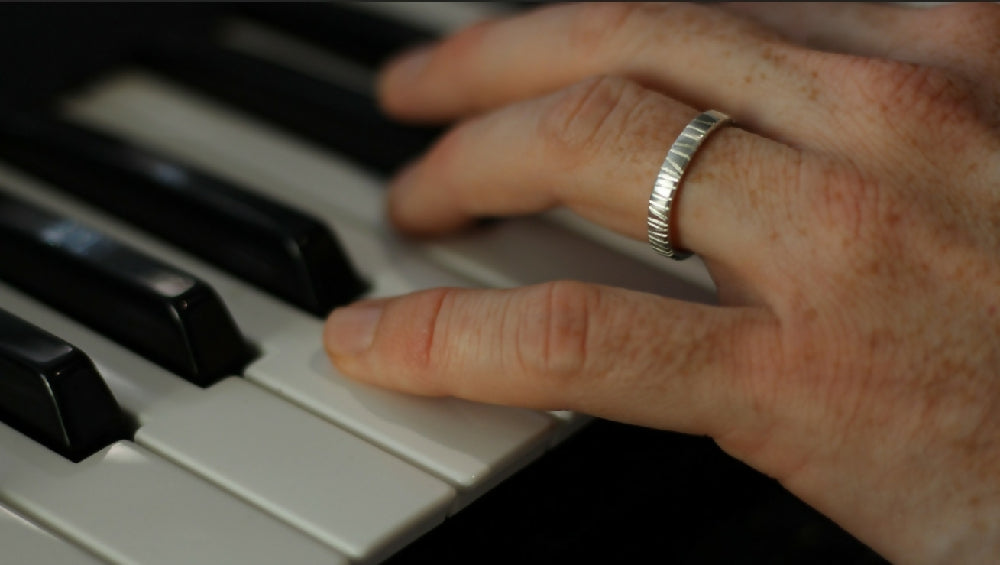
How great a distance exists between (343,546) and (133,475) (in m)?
0.15

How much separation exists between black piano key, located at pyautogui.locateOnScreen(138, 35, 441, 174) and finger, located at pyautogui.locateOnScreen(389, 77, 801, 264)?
126 mm

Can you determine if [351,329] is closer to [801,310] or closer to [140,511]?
[140,511]

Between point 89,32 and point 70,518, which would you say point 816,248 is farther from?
point 89,32

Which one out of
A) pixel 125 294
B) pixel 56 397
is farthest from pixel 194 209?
pixel 56 397

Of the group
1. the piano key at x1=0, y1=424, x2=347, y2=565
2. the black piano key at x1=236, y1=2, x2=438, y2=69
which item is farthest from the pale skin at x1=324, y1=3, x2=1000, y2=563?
the black piano key at x1=236, y1=2, x2=438, y2=69

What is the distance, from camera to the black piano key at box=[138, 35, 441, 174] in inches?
42.5

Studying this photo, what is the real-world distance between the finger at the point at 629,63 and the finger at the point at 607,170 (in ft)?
0.18

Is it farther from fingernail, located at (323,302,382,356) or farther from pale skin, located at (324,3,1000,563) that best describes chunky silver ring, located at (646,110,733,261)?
fingernail, located at (323,302,382,356)

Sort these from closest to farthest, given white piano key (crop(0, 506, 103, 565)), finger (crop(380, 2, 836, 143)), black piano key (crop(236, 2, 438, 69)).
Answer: white piano key (crop(0, 506, 103, 565)), finger (crop(380, 2, 836, 143)), black piano key (crop(236, 2, 438, 69))

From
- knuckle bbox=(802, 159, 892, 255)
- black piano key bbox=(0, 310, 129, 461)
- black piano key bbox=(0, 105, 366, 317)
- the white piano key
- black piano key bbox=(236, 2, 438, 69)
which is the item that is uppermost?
black piano key bbox=(236, 2, 438, 69)

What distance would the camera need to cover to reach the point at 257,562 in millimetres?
644

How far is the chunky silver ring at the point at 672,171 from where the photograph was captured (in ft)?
2.58

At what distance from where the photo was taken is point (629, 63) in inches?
36.0

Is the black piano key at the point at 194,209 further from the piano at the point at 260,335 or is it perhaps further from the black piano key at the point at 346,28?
the black piano key at the point at 346,28
